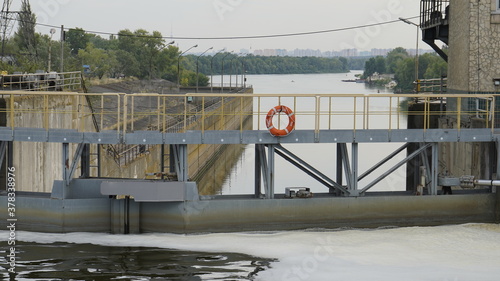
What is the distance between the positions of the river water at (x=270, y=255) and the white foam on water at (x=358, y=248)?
26mm

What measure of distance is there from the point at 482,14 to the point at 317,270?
14448mm

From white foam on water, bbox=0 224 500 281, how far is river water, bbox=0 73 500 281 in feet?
0.09

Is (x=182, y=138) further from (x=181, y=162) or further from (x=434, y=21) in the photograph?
(x=434, y=21)

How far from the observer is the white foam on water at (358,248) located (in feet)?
68.8

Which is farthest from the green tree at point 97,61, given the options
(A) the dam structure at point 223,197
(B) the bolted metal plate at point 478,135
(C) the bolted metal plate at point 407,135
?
(B) the bolted metal plate at point 478,135

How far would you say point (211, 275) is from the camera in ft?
69.4

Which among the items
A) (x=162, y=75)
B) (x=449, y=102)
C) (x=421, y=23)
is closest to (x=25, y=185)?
(x=449, y=102)

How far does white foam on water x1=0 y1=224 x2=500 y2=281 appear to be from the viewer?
21.0 m

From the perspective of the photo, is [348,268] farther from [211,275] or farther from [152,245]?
[152,245]

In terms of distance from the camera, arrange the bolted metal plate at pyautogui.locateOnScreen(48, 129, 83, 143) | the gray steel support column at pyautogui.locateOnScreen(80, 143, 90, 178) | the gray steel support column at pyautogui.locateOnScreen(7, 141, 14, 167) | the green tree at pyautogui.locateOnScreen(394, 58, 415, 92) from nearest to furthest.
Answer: the bolted metal plate at pyautogui.locateOnScreen(48, 129, 83, 143), the gray steel support column at pyautogui.locateOnScreen(7, 141, 14, 167), the gray steel support column at pyautogui.locateOnScreen(80, 143, 90, 178), the green tree at pyautogui.locateOnScreen(394, 58, 415, 92)

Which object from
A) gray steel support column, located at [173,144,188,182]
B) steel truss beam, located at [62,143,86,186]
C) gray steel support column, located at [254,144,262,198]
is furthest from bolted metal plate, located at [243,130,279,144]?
steel truss beam, located at [62,143,86,186]

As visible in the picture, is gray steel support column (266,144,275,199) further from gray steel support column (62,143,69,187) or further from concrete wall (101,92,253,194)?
gray steel support column (62,143,69,187)

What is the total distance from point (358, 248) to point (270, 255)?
102 inches

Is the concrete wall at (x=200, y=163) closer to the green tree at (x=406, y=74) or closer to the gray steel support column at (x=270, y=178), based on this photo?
the gray steel support column at (x=270, y=178)
